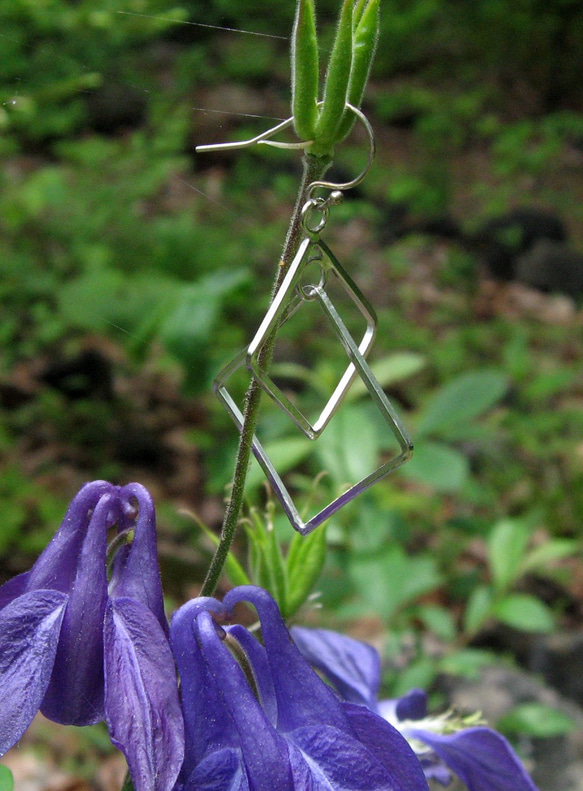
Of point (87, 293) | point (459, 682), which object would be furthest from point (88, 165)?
point (459, 682)

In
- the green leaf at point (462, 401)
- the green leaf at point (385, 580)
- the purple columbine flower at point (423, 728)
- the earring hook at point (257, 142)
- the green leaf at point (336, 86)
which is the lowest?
the green leaf at point (385, 580)

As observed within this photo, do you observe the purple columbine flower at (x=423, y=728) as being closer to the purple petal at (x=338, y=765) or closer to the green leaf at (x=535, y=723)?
the purple petal at (x=338, y=765)

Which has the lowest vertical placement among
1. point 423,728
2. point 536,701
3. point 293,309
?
point 536,701

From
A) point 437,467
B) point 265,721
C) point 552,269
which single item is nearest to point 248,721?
point 265,721

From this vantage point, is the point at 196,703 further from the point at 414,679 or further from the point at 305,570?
the point at 414,679

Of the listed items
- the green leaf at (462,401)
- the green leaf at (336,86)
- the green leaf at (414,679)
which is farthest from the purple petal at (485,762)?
the green leaf at (462,401)

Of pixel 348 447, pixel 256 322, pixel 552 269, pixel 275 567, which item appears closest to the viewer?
pixel 275 567

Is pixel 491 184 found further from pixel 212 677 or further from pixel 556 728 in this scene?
pixel 212 677
